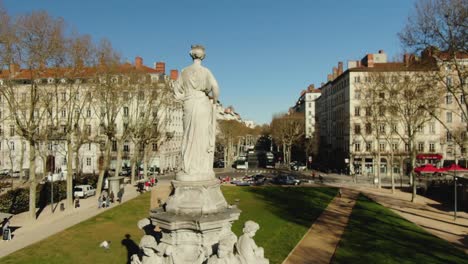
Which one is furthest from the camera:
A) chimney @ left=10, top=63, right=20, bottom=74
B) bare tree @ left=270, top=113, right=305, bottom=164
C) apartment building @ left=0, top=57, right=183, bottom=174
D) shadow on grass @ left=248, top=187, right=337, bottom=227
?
bare tree @ left=270, top=113, right=305, bottom=164

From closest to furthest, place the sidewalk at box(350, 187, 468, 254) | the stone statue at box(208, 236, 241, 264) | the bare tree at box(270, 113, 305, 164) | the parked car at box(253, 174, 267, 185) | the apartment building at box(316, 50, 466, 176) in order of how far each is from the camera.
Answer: the stone statue at box(208, 236, 241, 264) < the sidewalk at box(350, 187, 468, 254) < the parked car at box(253, 174, 267, 185) < the apartment building at box(316, 50, 466, 176) < the bare tree at box(270, 113, 305, 164)

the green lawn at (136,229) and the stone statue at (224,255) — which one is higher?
the stone statue at (224,255)

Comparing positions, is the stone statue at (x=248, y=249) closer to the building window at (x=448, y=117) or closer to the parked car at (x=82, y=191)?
Result: the parked car at (x=82, y=191)

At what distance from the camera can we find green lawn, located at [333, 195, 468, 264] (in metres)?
17.1

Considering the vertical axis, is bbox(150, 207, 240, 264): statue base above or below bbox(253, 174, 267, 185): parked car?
above

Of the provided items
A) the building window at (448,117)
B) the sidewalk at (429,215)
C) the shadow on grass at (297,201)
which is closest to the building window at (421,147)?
the building window at (448,117)

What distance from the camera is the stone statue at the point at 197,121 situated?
9.20 meters

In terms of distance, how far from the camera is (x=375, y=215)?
27.2 meters

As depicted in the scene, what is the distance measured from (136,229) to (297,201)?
614 inches

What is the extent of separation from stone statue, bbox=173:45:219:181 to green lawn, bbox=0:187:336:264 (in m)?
8.98

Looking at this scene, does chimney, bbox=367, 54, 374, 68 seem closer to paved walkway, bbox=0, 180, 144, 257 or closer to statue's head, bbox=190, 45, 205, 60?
paved walkway, bbox=0, 180, 144, 257

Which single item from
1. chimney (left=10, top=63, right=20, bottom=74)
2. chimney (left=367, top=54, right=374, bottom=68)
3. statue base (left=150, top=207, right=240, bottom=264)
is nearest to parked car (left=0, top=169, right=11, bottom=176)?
chimney (left=10, top=63, right=20, bottom=74)

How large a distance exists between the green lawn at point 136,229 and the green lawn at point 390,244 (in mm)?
2759

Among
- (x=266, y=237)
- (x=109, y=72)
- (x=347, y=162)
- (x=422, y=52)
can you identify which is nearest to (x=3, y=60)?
(x=109, y=72)
